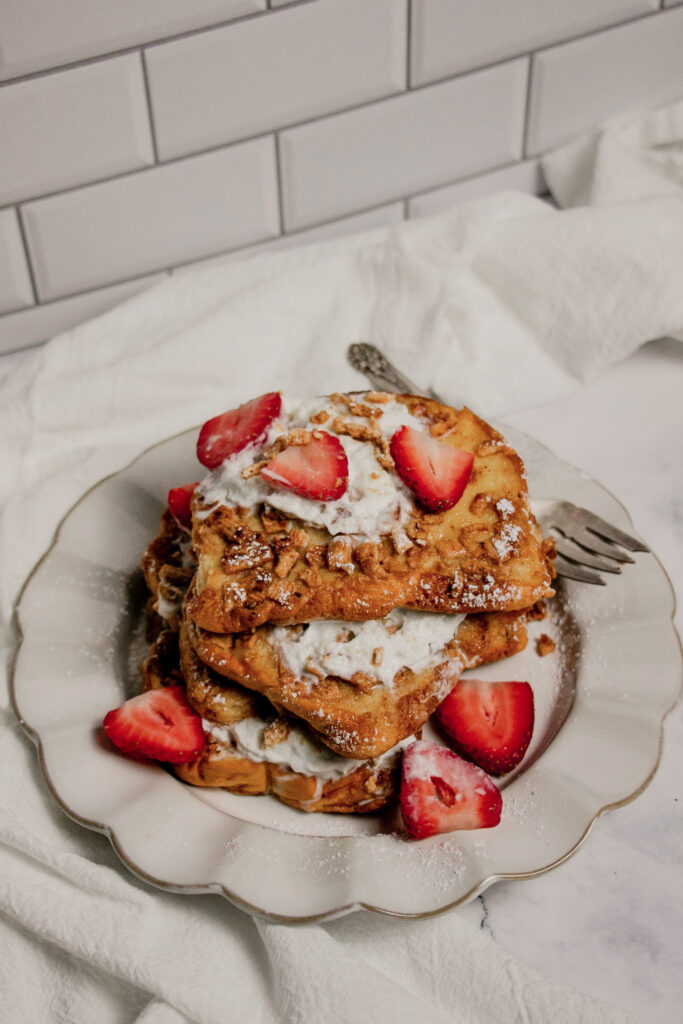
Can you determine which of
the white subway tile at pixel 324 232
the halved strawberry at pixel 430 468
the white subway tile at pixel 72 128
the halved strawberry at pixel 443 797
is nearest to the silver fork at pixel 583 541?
the halved strawberry at pixel 430 468

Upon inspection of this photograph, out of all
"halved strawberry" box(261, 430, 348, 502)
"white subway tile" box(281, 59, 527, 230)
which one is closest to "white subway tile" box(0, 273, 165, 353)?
"white subway tile" box(281, 59, 527, 230)

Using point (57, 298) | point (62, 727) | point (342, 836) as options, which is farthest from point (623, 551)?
point (57, 298)

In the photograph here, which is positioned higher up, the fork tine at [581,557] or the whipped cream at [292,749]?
the fork tine at [581,557]

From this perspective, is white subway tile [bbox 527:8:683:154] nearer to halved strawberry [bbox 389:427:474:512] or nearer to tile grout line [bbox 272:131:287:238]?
tile grout line [bbox 272:131:287:238]

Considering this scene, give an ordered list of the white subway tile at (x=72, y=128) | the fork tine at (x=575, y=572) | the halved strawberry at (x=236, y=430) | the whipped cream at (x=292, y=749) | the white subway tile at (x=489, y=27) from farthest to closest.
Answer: the white subway tile at (x=489, y=27) → the white subway tile at (x=72, y=128) → the fork tine at (x=575, y=572) → the halved strawberry at (x=236, y=430) → the whipped cream at (x=292, y=749)

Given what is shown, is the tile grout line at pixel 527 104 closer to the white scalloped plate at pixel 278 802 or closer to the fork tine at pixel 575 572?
the white scalloped plate at pixel 278 802

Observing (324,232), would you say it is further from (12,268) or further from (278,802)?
(278,802)

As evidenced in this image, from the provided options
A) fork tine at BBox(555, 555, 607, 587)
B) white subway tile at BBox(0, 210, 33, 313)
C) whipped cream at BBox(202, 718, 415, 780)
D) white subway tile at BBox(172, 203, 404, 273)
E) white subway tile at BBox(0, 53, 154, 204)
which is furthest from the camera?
white subway tile at BBox(172, 203, 404, 273)

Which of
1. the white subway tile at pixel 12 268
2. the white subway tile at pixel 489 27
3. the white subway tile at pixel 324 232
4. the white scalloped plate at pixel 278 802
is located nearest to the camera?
the white scalloped plate at pixel 278 802
